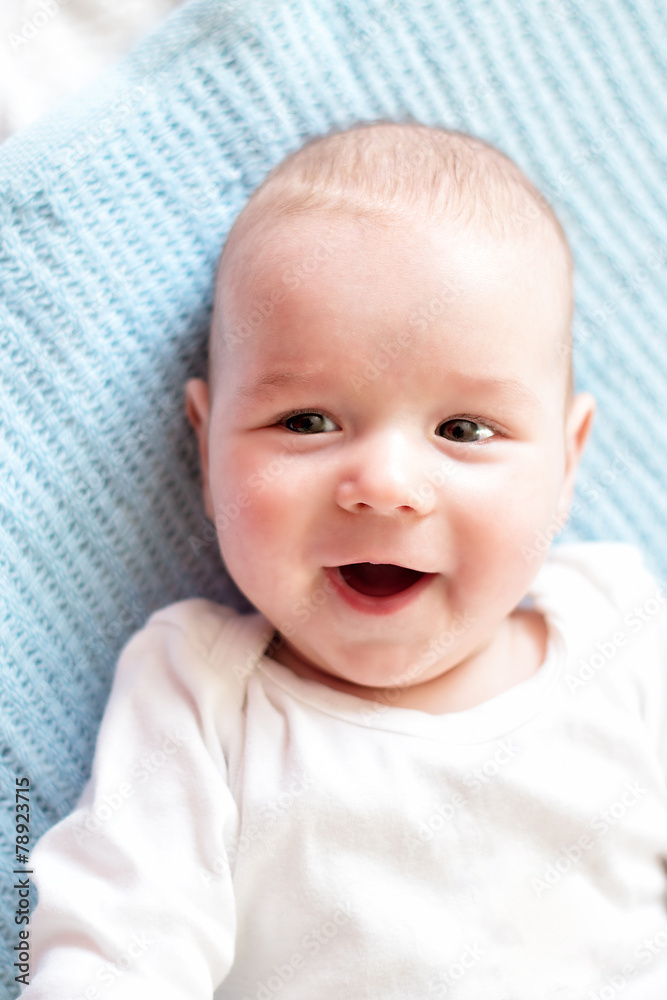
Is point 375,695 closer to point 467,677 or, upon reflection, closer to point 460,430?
point 467,677

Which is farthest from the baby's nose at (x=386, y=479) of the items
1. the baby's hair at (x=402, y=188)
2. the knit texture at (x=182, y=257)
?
the knit texture at (x=182, y=257)

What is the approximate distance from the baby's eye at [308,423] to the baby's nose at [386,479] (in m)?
0.06

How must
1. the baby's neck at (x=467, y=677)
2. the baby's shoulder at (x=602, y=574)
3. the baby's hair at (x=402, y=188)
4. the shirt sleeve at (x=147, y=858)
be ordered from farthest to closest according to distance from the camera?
1. the baby's shoulder at (x=602, y=574)
2. the baby's neck at (x=467, y=677)
3. the baby's hair at (x=402, y=188)
4. the shirt sleeve at (x=147, y=858)

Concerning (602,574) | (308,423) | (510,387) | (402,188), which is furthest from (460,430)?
(602,574)

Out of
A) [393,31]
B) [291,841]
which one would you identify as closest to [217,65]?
[393,31]

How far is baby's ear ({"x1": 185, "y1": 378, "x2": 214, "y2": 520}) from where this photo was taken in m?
1.29

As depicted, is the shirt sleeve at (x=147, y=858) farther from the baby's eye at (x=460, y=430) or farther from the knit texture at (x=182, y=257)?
the baby's eye at (x=460, y=430)

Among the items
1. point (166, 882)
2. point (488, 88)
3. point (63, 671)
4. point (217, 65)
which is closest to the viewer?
point (166, 882)

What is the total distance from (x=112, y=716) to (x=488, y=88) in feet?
3.54

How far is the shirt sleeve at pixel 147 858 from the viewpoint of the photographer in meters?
1.00

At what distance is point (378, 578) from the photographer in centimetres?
115

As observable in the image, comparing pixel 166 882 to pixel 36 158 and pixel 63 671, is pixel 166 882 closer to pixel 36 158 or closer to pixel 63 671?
pixel 63 671

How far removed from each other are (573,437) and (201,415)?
498 millimetres

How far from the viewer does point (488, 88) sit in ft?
4.92
